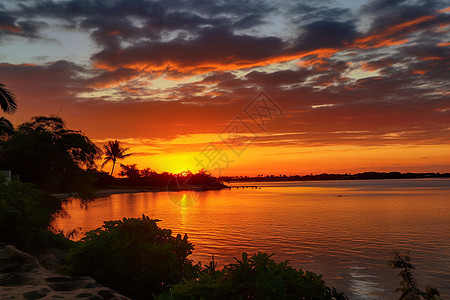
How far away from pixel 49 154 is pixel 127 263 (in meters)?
18.2

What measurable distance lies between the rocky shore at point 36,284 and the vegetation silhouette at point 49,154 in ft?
52.8

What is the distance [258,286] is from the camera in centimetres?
468

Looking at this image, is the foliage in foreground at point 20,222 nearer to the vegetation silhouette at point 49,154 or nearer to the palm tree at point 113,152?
the vegetation silhouette at point 49,154

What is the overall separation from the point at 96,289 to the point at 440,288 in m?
14.3

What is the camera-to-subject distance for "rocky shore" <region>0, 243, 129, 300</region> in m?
5.96

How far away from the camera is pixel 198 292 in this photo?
4949 mm

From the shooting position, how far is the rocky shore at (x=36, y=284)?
5965 mm

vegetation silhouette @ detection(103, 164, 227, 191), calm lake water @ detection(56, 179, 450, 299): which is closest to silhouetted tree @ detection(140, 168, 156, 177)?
vegetation silhouette @ detection(103, 164, 227, 191)

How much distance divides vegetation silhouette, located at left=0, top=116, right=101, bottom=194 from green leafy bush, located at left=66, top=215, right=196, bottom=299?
1748cm

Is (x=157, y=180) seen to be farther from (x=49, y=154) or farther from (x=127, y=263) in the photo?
(x=127, y=263)

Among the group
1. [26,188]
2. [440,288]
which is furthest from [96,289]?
[440,288]

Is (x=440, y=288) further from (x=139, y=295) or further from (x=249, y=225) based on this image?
(x=249, y=225)

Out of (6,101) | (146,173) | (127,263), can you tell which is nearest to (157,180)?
(146,173)

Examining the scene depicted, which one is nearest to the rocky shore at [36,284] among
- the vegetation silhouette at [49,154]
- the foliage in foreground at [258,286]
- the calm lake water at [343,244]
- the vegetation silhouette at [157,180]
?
the foliage in foreground at [258,286]
